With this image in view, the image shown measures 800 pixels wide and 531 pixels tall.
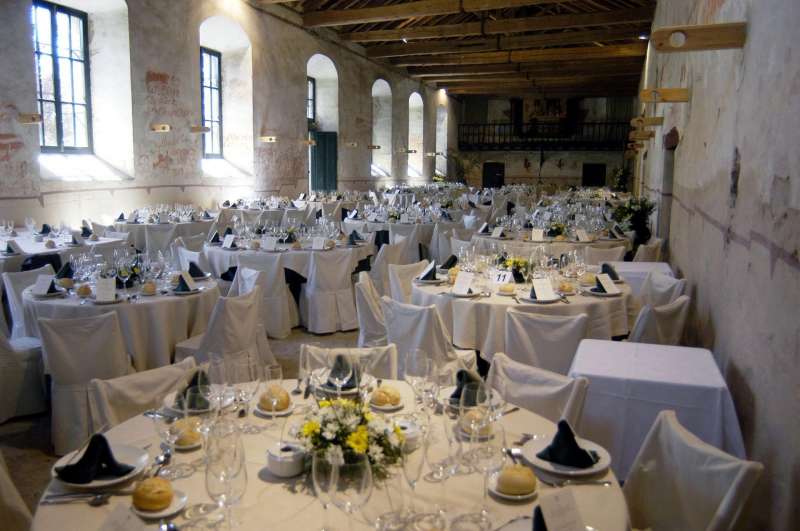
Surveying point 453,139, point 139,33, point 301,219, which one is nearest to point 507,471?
point 301,219

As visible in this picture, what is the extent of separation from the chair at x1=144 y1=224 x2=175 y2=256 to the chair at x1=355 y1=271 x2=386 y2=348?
195 inches

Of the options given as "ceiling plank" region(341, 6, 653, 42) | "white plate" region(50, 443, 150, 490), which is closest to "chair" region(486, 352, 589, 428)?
"white plate" region(50, 443, 150, 490)

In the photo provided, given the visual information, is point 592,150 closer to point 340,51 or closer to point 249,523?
point 340,51

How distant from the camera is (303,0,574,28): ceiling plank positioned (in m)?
14.0

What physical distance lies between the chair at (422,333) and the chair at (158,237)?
18.9ft

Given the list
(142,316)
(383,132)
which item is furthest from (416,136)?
(142,316)

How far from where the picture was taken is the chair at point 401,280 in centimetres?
563

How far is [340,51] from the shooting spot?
1855 centimetres

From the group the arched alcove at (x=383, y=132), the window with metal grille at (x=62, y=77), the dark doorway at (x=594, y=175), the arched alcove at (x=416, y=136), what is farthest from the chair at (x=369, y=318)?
the dark doorway at (x=594, y=175)

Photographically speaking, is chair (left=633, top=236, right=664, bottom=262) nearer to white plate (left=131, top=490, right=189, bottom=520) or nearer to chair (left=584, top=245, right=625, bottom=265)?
chair (left=584, top=245, right=625, bottom=265)

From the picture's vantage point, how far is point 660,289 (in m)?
5.23

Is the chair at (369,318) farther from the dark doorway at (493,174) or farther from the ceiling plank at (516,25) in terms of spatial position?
the dark doorway at (493,174)

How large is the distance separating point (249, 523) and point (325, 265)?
5.23 metres

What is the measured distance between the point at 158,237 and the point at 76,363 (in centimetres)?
549
